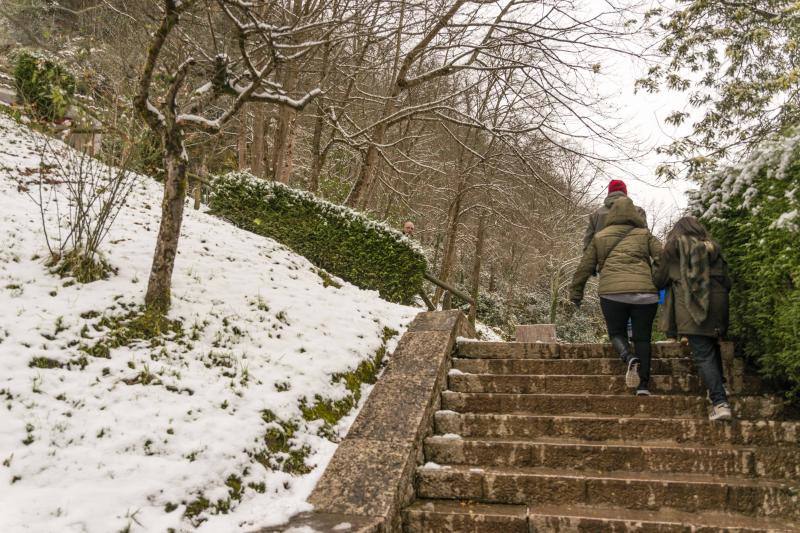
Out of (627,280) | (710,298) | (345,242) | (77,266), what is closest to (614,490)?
(710,298)

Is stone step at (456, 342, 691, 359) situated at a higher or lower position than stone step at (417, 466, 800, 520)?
higher

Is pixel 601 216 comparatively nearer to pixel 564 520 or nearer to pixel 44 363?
pixel 564 520

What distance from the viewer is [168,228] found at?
459cm

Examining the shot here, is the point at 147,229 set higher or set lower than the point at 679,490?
higher

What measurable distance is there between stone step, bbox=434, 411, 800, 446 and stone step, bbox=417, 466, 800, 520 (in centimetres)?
39

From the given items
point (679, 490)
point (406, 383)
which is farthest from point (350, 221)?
point (679, 490)

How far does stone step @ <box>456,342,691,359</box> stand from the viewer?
191 inches

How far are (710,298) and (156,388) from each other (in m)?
4.36

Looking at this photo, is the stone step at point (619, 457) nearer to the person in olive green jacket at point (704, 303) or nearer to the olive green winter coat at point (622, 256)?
the person in olive green jacket at point (704, 303)

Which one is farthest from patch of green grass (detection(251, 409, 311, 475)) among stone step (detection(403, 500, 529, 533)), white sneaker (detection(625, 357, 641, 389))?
white sneaker (detection(625, 357, 641, 389))

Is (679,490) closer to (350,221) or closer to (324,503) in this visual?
(324,503)

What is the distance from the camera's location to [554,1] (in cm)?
821

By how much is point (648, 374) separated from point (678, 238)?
1211mm

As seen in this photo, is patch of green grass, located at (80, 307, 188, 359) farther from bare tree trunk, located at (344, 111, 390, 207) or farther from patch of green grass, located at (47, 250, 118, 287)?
bare tree trunk, located at (344, 111, 390, 207)
